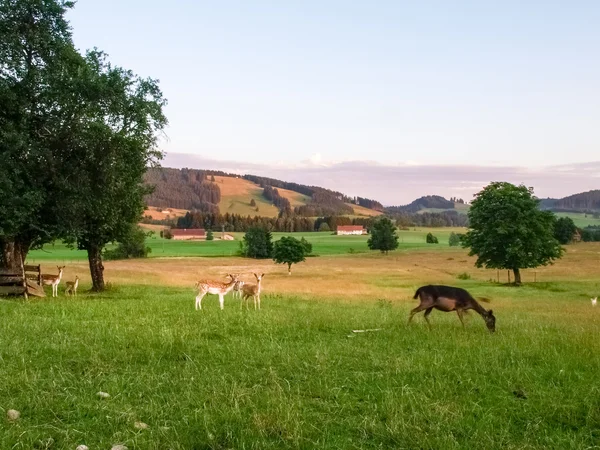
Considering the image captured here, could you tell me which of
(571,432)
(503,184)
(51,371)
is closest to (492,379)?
(571,432)

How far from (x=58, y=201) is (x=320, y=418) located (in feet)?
72.0

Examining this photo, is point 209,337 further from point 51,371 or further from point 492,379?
point 492,379

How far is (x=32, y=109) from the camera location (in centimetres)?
2458

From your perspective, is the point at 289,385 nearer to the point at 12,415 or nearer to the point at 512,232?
the point at 12,415

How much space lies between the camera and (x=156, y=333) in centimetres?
1261

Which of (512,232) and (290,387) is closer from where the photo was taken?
(290,387)

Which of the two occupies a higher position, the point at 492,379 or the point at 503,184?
the point at 503,184

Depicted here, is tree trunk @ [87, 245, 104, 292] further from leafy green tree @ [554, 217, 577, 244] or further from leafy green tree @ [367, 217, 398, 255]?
leafy green tree @ [554, 217, 577, 244]

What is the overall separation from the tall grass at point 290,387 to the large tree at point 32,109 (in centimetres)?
1094

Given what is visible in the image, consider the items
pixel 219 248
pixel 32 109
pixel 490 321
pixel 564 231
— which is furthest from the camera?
pixel 219 248

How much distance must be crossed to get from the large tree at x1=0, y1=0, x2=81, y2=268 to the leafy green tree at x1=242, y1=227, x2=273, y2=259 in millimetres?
105712

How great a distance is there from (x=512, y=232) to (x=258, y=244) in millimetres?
78085

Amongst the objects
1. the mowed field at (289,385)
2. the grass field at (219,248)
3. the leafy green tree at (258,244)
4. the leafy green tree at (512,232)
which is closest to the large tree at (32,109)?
the mowed field at (289,385)

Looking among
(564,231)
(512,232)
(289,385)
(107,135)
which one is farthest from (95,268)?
(564,231)
